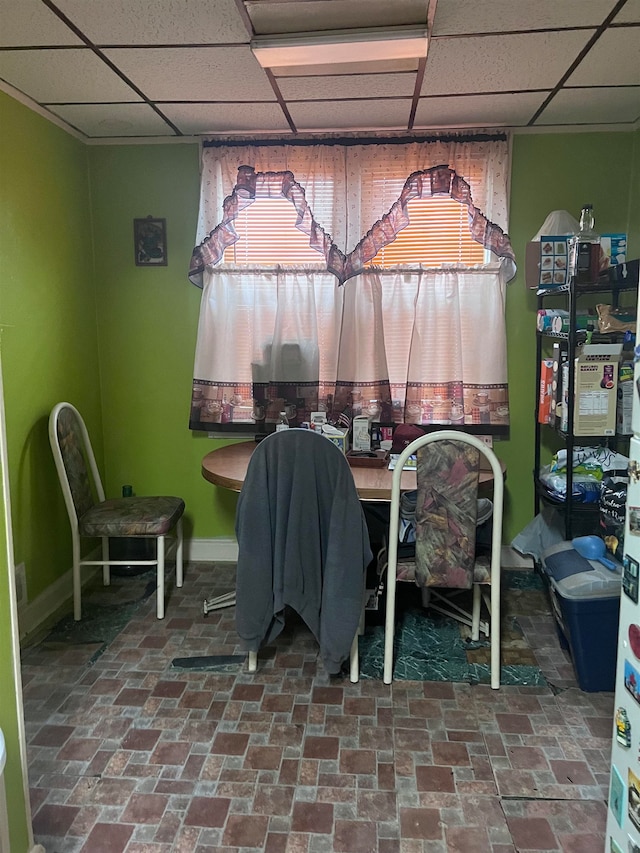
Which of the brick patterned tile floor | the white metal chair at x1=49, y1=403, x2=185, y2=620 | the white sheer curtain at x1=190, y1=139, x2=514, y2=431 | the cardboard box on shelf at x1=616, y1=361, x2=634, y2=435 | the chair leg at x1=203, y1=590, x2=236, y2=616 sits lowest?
the brick patterned tile floor

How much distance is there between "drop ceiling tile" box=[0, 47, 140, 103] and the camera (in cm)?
229

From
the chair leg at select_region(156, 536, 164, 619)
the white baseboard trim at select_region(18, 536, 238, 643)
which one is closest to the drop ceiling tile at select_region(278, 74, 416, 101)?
the chair leg at select_region(156, 536, 164, 619)

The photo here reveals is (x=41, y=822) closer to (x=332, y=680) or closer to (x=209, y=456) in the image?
(x=332, y=680)

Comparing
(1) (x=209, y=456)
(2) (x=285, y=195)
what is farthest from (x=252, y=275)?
(1) (x=209, y=456)

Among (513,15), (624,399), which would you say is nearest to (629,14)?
(513,15)

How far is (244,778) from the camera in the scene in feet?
6.36

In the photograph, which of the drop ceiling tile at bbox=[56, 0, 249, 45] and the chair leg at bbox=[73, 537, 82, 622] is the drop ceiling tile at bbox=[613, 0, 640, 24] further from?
the chair leg at bbox=[73, 537, 82, 622]

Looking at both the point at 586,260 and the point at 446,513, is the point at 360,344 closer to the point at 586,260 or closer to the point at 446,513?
the point at 586,260

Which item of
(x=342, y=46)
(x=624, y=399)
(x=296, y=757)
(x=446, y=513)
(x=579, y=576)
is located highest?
(x=342, y=46)

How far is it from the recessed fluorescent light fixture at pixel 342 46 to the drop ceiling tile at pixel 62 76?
671mm

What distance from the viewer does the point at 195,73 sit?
2441mm

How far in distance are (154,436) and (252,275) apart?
1067 mm

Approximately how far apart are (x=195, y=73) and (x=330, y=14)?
0.69 metres

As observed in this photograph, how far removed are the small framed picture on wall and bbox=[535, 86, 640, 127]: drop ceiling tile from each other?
2004mm
